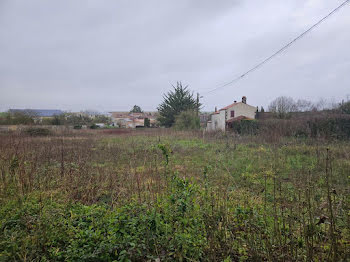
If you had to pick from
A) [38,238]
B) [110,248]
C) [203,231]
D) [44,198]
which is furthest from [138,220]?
[44,198]

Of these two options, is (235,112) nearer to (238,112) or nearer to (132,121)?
(238,112)

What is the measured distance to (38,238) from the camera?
218 centimetres

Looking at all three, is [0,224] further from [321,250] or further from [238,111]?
[238,111]

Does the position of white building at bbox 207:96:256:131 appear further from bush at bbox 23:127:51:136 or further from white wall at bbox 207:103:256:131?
bush at bbox 23:127:51:136

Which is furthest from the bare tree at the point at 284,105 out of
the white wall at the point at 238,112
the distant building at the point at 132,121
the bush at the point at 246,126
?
the distant building at the point at 132,121

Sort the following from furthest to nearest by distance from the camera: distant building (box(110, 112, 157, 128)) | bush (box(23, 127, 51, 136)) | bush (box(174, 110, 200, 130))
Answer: distant building (box(110, 112, 157, 128)) → bush (box(174, 110, 200, 130)) → bush (box(23, 127, 51, 136))

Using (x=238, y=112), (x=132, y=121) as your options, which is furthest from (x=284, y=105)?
(x=132, y=121)

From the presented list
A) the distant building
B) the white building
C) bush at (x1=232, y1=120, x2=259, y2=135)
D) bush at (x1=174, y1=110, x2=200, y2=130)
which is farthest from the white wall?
the distant building

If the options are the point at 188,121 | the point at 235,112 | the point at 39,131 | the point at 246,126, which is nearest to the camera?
the point at 39,131

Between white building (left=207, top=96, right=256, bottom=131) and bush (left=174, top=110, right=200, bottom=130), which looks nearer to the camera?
bush (left=174, top=110, right=200, bottom=130)

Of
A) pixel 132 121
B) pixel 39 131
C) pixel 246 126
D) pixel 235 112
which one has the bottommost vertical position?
pixel 39 131

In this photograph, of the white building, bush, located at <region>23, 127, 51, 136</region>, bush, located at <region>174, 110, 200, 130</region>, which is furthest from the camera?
the white building

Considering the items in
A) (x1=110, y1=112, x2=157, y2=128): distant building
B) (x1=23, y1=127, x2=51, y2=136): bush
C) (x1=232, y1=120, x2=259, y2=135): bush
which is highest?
(x1=110, y1=112, x2=157, y2=128): distant building

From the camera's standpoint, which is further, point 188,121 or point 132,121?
point 132,121
